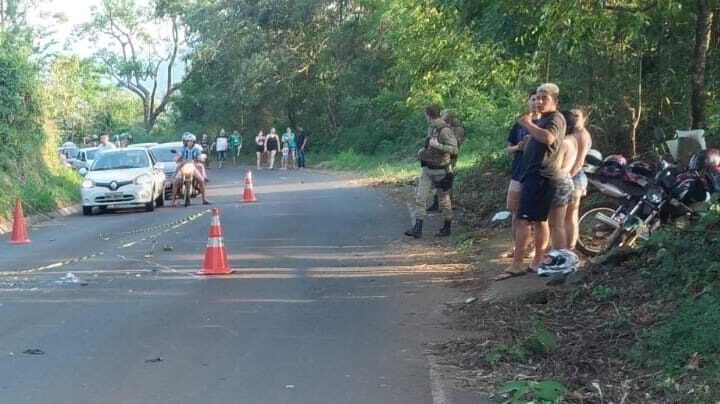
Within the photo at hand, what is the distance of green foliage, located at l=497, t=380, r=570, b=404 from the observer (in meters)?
5.73

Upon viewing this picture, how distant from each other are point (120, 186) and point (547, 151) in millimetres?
13894

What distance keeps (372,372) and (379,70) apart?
38.4 meters


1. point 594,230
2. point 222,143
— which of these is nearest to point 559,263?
point 594,230

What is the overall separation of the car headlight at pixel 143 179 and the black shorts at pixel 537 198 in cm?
1362

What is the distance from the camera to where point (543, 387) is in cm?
585

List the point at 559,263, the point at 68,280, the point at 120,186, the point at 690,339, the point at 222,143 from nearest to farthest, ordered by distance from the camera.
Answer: the point at 690,339 → the point at 559,263 → the point at 68,280 → the point at 120,186 → the point at 222,143

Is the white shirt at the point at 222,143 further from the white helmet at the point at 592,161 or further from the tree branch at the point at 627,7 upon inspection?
the white helmet at the point at 592,161

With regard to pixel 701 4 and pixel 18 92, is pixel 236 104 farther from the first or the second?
pixel 701 4

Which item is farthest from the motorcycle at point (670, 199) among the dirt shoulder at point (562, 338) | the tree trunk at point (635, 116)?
the tree trunk at point (635, 116)

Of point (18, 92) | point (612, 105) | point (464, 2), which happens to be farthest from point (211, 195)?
point (464, 2)

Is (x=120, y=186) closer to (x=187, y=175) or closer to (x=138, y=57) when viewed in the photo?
(x=187, y=175)

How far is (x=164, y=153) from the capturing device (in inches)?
1118


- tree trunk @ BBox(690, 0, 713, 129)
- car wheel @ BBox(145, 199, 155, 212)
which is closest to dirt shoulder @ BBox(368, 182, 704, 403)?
tree trunk @ BBox(690, 0, 713, 129)

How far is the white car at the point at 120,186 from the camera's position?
21344 millimetres
